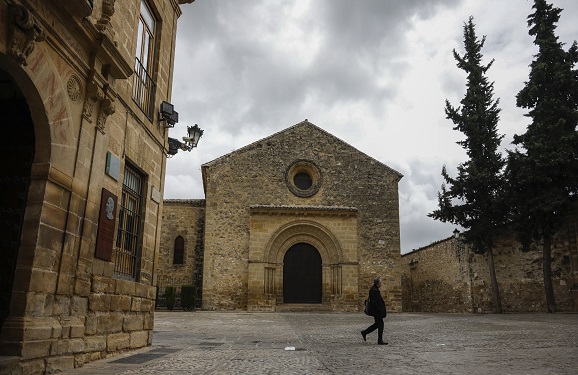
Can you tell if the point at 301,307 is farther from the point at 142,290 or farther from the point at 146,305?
the point at 142,290

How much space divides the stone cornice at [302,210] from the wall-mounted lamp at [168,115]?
1246cm

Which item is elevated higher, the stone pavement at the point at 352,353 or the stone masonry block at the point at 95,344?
the stone masonry block at the point at 95,344

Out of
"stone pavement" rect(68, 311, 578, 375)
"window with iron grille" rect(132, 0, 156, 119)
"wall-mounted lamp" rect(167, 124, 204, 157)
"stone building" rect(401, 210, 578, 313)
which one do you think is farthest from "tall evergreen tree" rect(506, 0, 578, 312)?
"window with iron grille" rect(132, 0, 156, 119)

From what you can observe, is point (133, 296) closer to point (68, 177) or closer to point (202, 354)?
point (202, 354)

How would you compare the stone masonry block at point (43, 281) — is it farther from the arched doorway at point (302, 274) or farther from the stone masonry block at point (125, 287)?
the arched doorway at point (302, 274)

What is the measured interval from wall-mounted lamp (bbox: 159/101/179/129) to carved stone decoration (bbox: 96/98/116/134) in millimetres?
2441

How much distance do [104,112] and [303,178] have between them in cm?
1661

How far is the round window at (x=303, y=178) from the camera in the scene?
853 inches

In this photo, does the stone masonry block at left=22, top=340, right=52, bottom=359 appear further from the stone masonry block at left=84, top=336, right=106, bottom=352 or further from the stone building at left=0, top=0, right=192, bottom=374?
the stone masonry block at left=84, top=336, right=106, bottom=352

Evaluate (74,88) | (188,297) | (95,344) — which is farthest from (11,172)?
(188,297)

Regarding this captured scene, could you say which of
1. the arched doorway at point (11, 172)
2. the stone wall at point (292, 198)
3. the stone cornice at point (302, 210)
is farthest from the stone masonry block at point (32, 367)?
the stone cornice at point (302, 210)

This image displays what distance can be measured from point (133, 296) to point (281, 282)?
45.9 ft

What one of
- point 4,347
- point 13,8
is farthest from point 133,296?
point 13,8

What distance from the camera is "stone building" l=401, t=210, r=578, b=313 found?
687 inches
